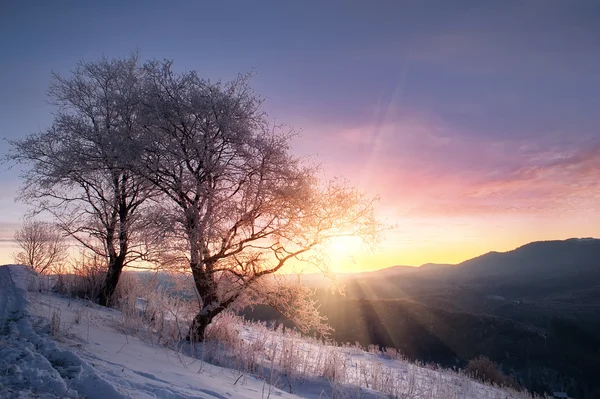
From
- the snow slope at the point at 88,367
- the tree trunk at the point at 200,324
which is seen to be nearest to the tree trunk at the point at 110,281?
the tree trunk at the point at 200,324

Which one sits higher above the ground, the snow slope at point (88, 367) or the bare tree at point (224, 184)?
the bare tree at point (224, 184)

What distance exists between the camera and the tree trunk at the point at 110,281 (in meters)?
13.3

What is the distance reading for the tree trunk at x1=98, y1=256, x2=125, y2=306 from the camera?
13.3 meters

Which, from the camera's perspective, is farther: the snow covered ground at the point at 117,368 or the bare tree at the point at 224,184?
the bare tree at the point at 224,184

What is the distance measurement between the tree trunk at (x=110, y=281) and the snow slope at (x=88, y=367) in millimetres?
5497

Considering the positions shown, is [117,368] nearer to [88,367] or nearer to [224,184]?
[88,367]

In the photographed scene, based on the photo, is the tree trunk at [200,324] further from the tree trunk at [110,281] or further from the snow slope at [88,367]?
the tree trunk at [110,281]

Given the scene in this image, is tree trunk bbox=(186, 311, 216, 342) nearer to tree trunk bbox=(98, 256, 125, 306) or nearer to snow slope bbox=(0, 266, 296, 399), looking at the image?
snow slope bbox=(0, 266, 296, 399)

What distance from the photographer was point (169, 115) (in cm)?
979

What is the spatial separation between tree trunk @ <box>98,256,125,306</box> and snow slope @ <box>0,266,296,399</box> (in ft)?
18.0

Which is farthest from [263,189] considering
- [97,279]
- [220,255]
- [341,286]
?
[97,279]

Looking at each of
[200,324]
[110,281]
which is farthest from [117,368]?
[110,281]

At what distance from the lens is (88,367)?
13.7 ft

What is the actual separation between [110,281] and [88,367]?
34.4 feet
